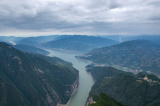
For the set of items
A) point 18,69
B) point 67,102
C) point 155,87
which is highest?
point 18,69

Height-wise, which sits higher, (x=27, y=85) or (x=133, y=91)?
(x=27, y=85)

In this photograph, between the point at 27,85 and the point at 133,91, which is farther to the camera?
the point at 27,85

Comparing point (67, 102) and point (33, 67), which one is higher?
point (33, 67)

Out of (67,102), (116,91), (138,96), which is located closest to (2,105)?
(67,102)

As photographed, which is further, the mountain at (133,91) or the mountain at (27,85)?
the mountain at (27,85)

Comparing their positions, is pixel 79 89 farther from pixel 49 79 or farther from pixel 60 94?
pixel 49 79

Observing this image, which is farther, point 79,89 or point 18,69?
point 79,89

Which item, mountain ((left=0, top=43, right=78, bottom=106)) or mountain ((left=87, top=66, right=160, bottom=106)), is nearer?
mountain ((left=87, top=66, right=160, bottom=106))

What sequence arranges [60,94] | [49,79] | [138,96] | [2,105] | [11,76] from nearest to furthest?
[2,105]
[138,96]
[11,76]
[60,94]
[49,79]
